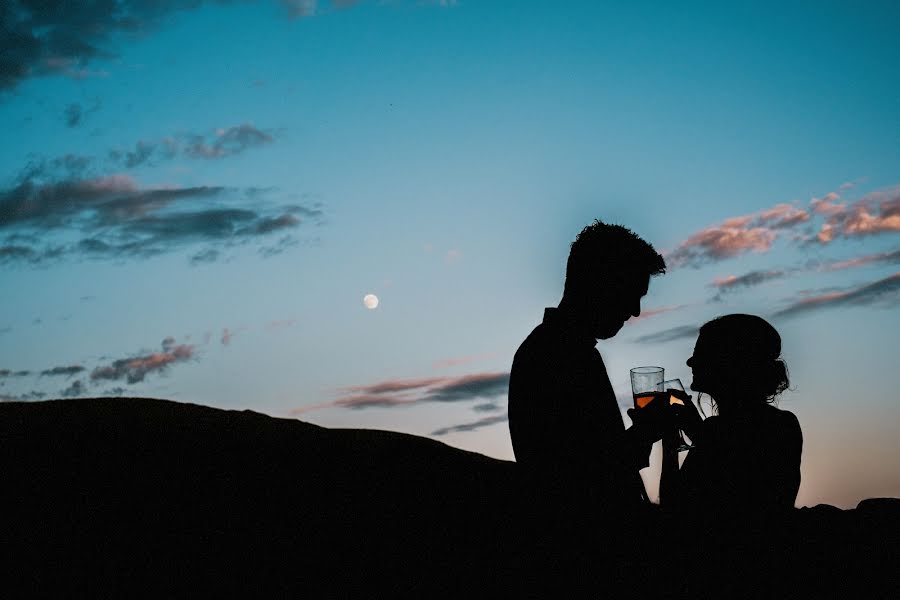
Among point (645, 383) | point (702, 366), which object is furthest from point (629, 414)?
point (702, 366)

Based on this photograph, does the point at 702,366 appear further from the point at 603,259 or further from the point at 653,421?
the point at 603,259

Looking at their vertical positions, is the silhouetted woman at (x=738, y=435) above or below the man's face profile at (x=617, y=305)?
below

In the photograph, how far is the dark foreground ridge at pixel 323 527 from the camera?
3.41 metres

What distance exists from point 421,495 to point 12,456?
523cm

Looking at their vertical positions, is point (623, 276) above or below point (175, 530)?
above

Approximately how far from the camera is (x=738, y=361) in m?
3.89

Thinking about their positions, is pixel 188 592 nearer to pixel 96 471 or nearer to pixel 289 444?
pixel 96 471

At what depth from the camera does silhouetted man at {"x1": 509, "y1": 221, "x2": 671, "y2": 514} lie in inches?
118

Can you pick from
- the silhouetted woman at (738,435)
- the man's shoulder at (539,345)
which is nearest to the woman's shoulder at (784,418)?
the silhouetted woman at (738,435)

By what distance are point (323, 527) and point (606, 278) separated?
5.96 metres

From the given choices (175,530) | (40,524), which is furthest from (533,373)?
(40,524)

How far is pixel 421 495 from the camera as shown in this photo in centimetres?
891

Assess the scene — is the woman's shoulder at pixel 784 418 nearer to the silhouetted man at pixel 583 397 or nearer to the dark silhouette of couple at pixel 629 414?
the dark silhouette of couple at pixel 629 414

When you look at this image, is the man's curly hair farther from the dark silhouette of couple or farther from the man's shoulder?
the man's shoulder
